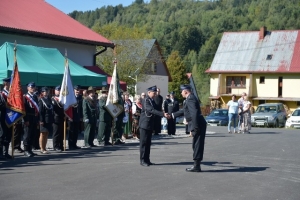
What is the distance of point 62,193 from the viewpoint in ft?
31.0

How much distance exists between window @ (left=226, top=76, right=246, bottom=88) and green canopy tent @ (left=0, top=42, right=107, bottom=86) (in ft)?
143

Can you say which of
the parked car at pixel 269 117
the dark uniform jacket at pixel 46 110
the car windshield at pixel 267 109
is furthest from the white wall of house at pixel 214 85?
the dark uniform jacket at pixel 46 110

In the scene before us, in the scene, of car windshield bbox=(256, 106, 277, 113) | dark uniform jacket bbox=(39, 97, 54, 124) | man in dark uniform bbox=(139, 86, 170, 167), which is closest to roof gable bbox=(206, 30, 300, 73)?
car windshield bbox=(256, 106, 277, 113)

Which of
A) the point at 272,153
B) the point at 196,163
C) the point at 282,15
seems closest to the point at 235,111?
the point at 272,153

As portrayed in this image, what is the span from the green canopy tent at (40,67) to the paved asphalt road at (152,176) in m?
4.65

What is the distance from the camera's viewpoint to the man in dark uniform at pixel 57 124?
656 inches

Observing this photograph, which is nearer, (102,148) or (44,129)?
(44,129)

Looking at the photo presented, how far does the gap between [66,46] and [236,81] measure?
41.3 metres

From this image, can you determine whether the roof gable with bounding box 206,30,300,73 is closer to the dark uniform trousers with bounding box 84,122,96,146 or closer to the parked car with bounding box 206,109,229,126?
the parked car with bounding box 206,109,229,126

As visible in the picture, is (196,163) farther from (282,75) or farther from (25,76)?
(282,75)

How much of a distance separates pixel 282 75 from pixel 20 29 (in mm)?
43687

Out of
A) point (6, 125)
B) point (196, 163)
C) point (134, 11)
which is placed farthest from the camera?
point (134, 11)

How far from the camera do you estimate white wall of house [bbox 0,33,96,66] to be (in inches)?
967

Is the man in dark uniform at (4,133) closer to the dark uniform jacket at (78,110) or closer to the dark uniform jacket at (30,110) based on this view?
the dark uniform jacket at (30,110)
